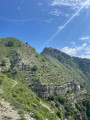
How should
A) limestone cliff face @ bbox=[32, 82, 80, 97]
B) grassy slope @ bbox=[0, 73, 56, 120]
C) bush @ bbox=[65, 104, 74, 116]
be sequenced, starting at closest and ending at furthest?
grassy slope @ bbox=[0, 73, 56, 120], bush @ bbox=[65, 104, 74, 116], limestone cliff face @ bbox=[32, 82, 80, 97]

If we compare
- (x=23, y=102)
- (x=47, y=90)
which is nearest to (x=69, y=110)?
(x=47, y=90)

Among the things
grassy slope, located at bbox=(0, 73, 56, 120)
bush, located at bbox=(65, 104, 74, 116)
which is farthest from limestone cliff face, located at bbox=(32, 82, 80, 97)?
grassy slope, located at bbox=(0, 73, 56, 120)

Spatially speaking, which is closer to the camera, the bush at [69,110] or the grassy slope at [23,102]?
the grassy slope at [23,102]

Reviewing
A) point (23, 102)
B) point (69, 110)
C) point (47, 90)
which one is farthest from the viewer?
point (47, 90)

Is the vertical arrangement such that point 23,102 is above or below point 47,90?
above

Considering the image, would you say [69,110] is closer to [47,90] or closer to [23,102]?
[47,90]

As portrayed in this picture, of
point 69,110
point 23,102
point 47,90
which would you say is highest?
point 23,102

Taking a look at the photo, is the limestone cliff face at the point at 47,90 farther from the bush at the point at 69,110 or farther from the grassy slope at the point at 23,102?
the grassy slope at the point at 23,102

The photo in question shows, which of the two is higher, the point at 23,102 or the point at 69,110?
the point at 23,102

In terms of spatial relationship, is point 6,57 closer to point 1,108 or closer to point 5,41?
point 5,41

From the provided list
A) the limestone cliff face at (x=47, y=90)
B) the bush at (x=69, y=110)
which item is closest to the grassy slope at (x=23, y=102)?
the limestone cliff face at (x=47, y=90)

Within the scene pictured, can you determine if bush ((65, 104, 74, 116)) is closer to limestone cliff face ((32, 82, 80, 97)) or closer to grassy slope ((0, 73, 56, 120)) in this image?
limestone cliff face ((32, 82, 80, 97))

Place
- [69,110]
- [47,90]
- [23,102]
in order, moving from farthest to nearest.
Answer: [47,90]
[69,110]
[23,102]

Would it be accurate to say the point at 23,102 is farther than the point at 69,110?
No
